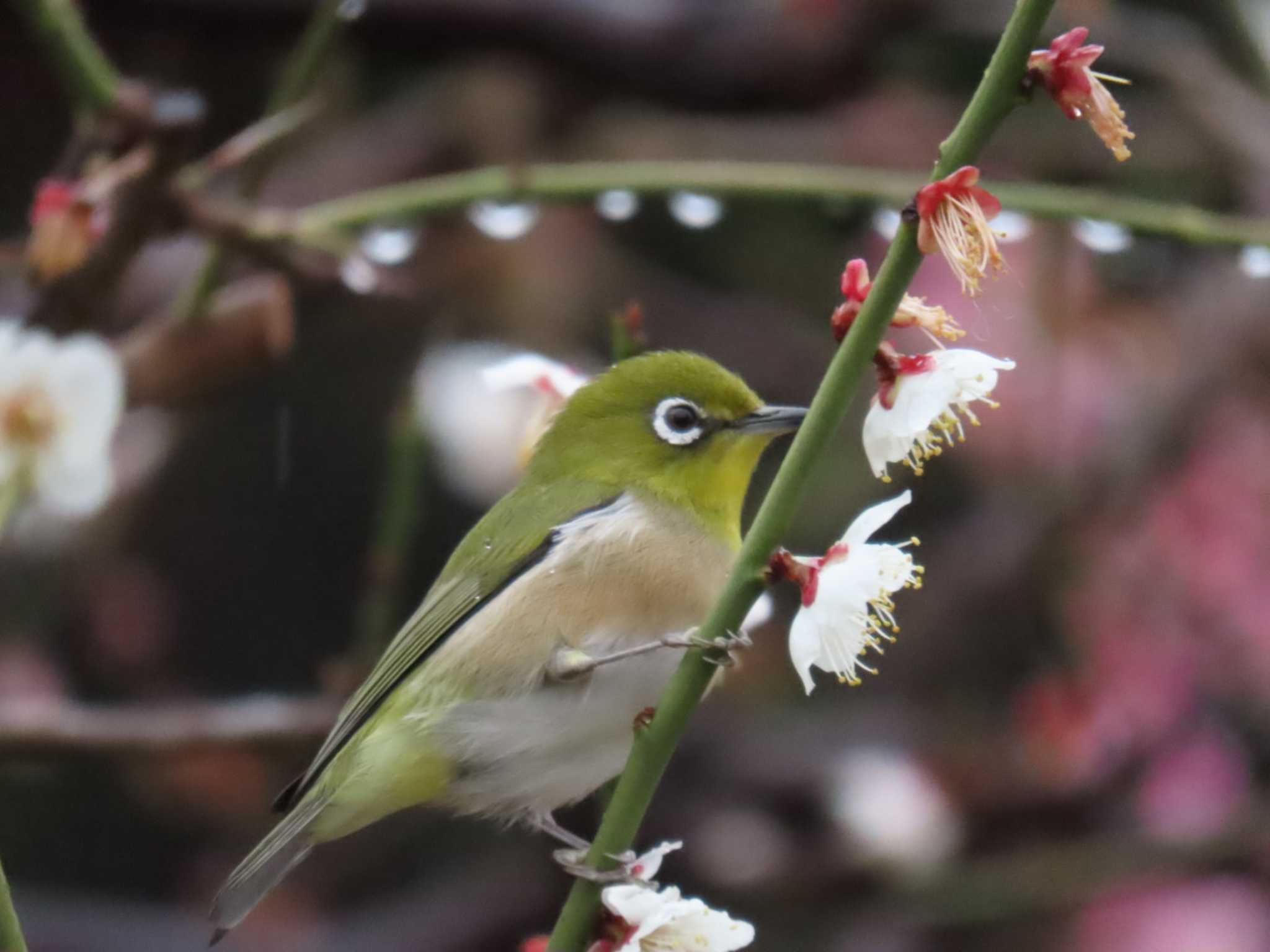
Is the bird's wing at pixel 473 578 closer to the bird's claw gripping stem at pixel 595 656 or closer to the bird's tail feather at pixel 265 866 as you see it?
the bird's tail feather at pixel 265 866

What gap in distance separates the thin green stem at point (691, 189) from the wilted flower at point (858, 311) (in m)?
0.94

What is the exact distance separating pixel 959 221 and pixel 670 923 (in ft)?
1.64

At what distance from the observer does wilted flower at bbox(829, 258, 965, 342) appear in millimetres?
975

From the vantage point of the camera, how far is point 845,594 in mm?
1007

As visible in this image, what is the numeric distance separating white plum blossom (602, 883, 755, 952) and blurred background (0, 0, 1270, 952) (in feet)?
5.82

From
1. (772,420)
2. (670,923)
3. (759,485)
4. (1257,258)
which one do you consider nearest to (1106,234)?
(1257,258)

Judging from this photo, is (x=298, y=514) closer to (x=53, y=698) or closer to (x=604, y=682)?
(x=53, y=698)

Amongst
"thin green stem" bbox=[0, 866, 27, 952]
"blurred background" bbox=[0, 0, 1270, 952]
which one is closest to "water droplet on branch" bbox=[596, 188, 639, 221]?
"blurred background" bbox=[0, 0, 1270, 952]

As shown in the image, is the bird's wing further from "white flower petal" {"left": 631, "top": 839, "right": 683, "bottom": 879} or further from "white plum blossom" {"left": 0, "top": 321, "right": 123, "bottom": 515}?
"white flower petal" {"left": 631, "top": 839, "right": 683, "bottom": 879}

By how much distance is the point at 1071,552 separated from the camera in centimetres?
341

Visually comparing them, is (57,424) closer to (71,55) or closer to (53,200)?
(53,200)

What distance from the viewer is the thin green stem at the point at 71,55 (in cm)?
189

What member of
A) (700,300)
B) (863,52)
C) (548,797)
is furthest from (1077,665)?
(548,797)

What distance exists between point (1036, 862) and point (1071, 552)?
0.70 meters
